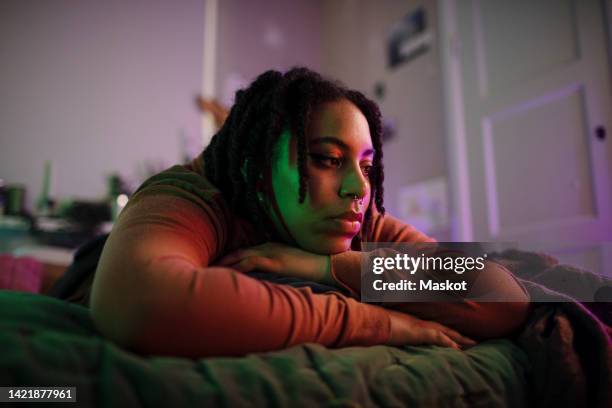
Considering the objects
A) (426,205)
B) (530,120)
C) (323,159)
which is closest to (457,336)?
(323,159)

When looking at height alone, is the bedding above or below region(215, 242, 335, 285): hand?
below

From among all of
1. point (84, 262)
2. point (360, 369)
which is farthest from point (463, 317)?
point (84, 262)

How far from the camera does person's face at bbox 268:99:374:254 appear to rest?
78 cm

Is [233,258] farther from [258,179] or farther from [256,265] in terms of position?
[258,179]

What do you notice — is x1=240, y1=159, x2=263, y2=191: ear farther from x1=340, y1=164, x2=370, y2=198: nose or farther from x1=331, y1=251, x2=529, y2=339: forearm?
x1=331, y1=251, x2=529, y2=339: forearm

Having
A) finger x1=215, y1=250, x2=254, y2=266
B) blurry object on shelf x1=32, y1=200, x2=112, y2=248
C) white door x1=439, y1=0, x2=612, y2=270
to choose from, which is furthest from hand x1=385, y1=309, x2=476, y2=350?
blurry object on shelf x1=32, y1=200, x2=112, y2=248

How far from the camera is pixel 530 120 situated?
2.44 m

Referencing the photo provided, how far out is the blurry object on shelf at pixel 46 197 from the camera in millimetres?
2260

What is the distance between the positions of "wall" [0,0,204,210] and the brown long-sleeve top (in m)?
2.06

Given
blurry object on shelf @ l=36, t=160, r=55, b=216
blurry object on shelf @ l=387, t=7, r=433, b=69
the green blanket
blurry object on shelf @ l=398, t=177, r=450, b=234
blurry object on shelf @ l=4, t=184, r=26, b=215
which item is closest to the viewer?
the green blanket

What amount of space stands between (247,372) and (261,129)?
1.57ft

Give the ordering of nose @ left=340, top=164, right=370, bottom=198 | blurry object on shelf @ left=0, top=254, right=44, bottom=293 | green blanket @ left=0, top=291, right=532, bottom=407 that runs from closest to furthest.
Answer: green blanket @ left=0, top=291, right=532, bottom=407 < nose @ left=340, top=164, right=370, bottom=198 < blurry object on shelf @ left=0, top=254, right=44, bottom=293

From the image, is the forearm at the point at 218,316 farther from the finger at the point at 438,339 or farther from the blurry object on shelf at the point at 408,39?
the blurry object on shelf at the point at 408,39

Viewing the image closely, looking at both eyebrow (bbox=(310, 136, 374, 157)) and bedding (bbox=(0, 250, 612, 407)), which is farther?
eyebrow (bbox=(310, 136, 374, 157))
